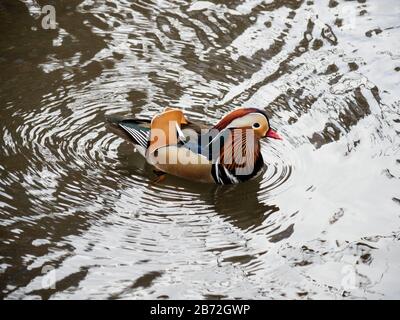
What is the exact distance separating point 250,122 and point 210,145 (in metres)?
0.40

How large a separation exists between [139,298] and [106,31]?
4274mm

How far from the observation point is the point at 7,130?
7.07m

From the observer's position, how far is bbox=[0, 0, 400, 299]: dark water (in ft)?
18.2

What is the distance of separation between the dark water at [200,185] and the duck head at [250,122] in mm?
390

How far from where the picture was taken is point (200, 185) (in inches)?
264

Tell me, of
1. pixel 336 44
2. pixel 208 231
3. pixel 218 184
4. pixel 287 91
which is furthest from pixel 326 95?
pixel 208 231

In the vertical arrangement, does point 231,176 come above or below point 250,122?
below

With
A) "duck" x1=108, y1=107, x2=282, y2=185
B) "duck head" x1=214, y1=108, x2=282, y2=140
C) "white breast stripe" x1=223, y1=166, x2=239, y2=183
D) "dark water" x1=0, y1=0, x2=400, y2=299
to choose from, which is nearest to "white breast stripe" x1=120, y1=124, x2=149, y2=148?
"duck" x1=108, y1=107, x2=282, y2=185

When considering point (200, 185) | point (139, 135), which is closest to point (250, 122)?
point (200, 185)

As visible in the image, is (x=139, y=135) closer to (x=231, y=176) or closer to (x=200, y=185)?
(x=200, y=185)

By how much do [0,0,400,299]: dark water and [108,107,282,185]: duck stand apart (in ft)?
0.40

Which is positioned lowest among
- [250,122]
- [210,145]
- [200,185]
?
[200,185]

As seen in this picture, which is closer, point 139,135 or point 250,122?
Answer: point 250,122

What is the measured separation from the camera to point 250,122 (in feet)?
21.9
